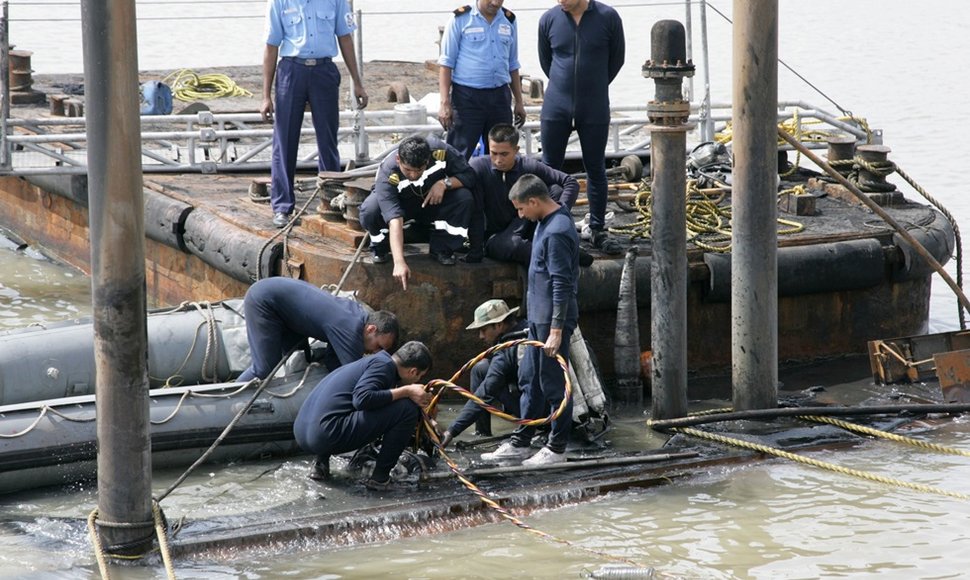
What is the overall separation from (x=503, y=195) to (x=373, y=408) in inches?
87.6

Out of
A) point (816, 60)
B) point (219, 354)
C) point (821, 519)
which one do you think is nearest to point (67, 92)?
point (219, 354)

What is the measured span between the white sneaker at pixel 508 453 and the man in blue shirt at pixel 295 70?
287 centimetres

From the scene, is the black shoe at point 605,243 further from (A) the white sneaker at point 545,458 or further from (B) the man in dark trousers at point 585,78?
(A) the white sneaker at point 545,458

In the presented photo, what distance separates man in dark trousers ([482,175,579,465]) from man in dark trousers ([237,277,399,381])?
83 centimetres

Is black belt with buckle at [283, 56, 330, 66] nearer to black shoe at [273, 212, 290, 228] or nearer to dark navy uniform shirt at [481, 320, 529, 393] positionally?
black shoe at [273, 212, 290, 228]

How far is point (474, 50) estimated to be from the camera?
34.2 ft

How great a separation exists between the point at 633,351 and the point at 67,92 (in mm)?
9985

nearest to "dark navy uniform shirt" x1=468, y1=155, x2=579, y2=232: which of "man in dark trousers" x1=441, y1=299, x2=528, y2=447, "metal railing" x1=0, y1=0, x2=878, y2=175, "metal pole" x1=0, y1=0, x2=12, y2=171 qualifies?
"man in dark trousers" x1=441, y1=299, x2=528, y2=447

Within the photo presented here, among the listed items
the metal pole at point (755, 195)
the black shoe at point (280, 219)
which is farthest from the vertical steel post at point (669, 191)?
the black shoe at point (280, 219)

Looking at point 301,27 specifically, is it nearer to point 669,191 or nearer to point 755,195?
point 669,191

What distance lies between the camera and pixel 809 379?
1061 cm

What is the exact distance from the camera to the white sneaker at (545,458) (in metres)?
8.52

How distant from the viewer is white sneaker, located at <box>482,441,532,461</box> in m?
8.68

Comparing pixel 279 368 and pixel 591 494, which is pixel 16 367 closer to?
pixel 279 368
